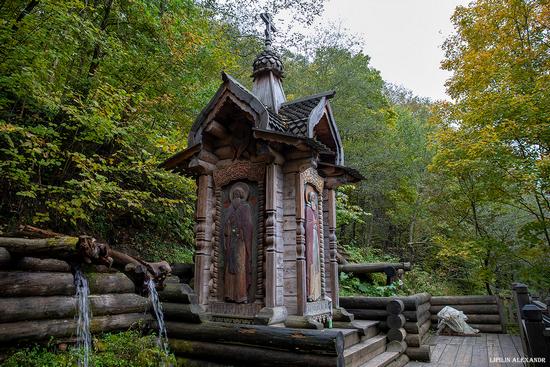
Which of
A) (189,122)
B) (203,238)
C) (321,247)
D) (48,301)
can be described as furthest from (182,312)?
(189,122)

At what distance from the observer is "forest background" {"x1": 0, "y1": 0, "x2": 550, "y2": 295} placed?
618cm

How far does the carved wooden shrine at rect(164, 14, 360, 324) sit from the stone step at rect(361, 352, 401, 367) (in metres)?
1.01

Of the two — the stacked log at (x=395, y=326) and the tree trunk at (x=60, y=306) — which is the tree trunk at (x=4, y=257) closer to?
the tree trunk at (x=60, y=306)

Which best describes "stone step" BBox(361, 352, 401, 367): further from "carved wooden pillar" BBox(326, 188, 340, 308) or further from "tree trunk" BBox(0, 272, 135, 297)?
"tree trunk" BBox(0, 272, 135, 297)

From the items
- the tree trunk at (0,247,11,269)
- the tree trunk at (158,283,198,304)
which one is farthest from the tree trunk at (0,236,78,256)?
the tree trunk at (158,283,198,304)

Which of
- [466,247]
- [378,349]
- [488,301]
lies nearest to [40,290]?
[378,349]

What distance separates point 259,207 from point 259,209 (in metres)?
0.03

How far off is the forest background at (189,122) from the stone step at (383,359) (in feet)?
12.1

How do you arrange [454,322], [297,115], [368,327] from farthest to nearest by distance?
[454,322] < [368,327] < [297,115]

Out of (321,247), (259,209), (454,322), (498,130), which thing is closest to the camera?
(259,209)

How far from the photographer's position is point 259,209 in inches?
199

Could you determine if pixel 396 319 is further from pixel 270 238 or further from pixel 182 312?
pixel 182 312

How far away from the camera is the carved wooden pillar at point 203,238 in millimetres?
5070

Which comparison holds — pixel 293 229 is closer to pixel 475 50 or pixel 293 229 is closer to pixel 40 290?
pixel 40 290
